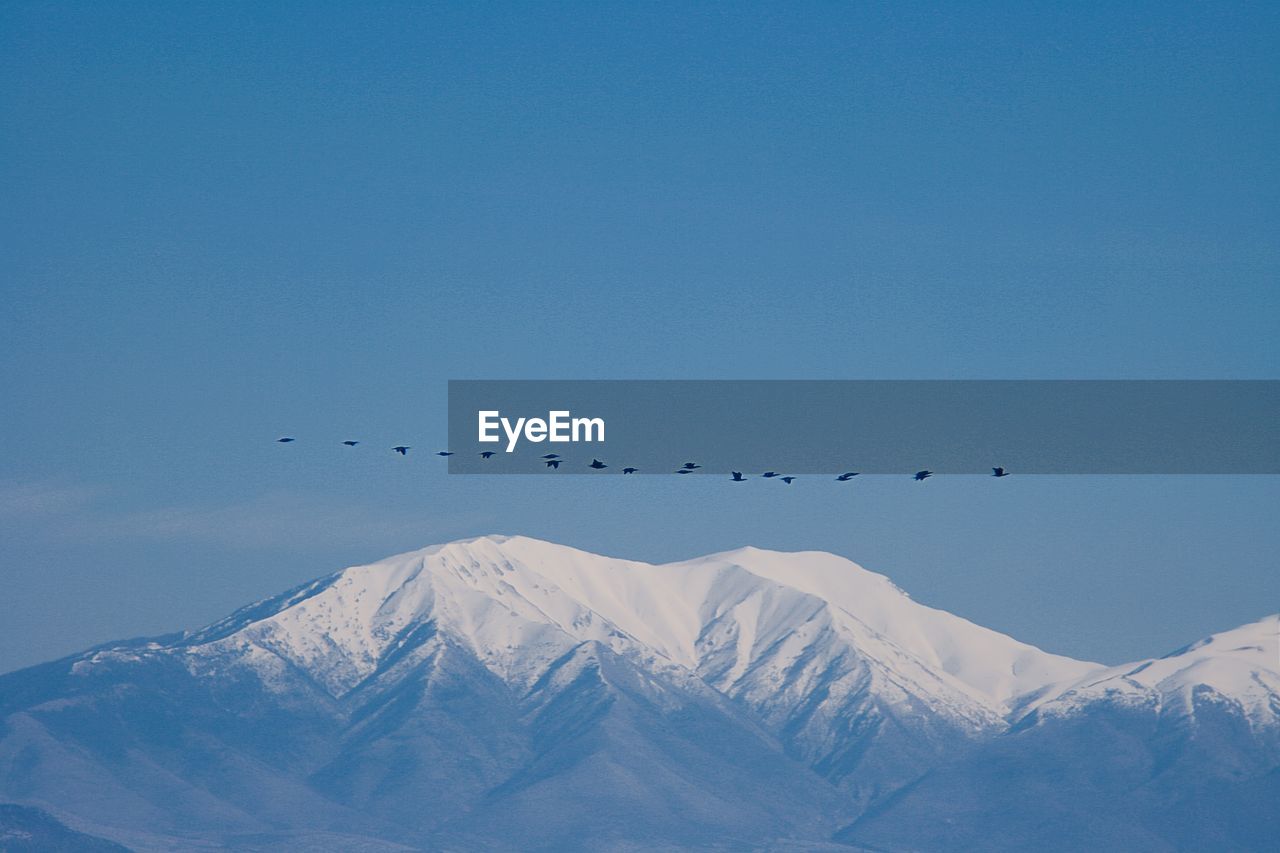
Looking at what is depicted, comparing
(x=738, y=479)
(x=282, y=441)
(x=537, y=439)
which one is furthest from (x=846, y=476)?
(x=282, y=441)

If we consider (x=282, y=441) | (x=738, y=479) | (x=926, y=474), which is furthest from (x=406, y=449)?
(x=926, y=474)

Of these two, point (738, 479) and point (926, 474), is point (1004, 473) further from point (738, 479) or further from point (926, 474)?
point (738, 479)

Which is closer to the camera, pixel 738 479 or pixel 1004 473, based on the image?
pixel 1004 473

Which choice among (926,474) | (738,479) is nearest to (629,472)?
(738,479)

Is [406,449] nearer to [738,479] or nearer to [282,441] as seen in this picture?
[282,441]

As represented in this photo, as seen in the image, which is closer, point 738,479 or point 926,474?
point 926,474

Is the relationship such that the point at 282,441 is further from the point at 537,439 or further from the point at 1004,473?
the point at 1004,473

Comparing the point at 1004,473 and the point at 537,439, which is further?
the point at 537,439
